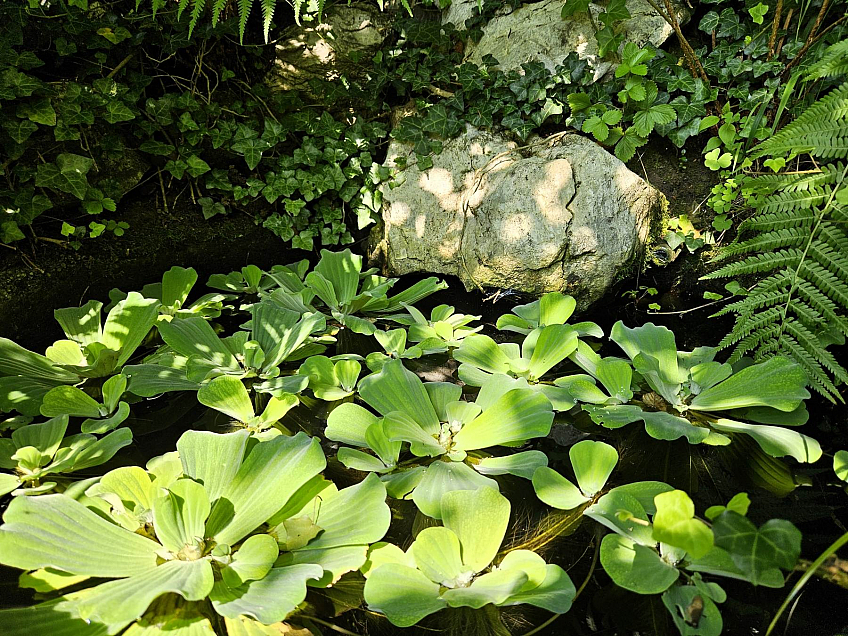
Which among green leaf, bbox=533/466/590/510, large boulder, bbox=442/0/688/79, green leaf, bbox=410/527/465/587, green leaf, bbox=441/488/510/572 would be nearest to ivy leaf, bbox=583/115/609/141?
large boulder, bbox=442/0/688/79

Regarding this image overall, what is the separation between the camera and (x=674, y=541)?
843 millimetres

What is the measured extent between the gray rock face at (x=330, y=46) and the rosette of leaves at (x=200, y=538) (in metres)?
1.90

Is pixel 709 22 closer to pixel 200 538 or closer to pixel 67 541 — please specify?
pixel 200 538

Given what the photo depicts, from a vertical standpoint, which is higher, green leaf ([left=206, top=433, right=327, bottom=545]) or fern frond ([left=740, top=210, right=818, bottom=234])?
fern frond ([left=740, top=210, right=818, bottom=234])

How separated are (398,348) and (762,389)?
2.97ft

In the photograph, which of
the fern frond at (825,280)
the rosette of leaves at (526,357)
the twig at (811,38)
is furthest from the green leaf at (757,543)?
the twig at (811,38)

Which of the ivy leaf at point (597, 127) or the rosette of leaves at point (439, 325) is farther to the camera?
the ivy leaf at point (597, 127)

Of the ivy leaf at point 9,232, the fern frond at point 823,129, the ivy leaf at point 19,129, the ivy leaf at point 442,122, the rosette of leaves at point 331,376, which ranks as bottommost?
the rosette of leaves at point 331,376

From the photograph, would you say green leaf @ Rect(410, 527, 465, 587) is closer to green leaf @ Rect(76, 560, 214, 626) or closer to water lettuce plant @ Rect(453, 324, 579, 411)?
green leaf @ Rect(76, 560, 214, 626)

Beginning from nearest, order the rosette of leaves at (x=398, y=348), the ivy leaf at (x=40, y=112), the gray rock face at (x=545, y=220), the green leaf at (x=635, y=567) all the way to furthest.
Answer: the green leaf at (x=635, y=567) < the rosette of leaves at (x=398, y=348) < the ivy leaf at (x=40, y=112) < the gray rock face at (x=545, y=220)

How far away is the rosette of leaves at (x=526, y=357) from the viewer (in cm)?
147

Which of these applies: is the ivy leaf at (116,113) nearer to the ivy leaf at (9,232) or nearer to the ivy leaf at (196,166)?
the ivy leaf at (196,166)

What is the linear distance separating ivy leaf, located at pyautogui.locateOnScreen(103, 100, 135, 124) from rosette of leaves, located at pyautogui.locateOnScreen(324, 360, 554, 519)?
1502mm

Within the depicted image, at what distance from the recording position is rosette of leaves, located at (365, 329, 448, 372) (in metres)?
1.56
